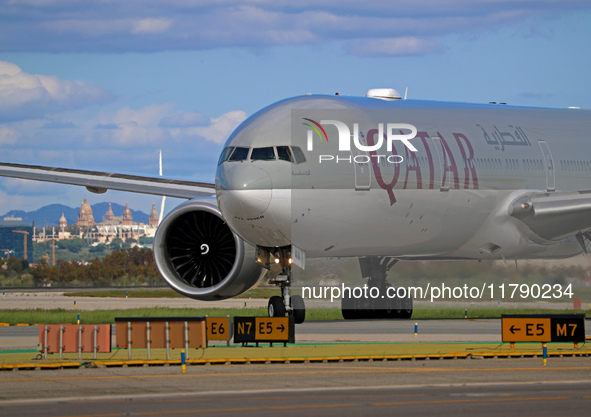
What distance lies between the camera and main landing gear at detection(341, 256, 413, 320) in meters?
28.0

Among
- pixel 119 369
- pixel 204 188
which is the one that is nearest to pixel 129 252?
pixel 204 188

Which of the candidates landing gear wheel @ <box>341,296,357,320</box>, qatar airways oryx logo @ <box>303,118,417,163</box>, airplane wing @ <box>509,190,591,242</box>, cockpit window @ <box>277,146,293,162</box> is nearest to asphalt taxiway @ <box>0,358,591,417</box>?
cockpit window @ <box>277,146,293,162</box>

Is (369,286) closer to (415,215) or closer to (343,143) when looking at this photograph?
(415,215)

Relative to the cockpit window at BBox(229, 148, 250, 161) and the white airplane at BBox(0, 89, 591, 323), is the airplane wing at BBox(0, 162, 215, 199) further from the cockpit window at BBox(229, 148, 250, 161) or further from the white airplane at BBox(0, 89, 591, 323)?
the cockpit window at BBox(229, 148, 250, 161)

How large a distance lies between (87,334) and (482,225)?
33.9 feet

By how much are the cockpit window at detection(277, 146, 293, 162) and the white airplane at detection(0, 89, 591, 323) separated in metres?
0.03

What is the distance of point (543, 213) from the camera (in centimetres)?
2688

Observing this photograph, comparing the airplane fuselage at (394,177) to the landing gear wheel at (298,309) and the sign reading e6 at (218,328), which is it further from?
the sign reading e6 at (218,328)

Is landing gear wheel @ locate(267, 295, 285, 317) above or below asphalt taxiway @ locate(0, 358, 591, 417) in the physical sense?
above

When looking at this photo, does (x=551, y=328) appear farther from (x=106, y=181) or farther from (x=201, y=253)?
(x=106, y=181)

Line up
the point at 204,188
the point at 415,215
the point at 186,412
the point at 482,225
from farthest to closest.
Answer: the point at 204,188
the point at 482,225
the point at 415,215
the point at 186,412

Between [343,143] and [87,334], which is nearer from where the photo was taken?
[87,334]

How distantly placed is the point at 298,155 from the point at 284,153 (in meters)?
0.29

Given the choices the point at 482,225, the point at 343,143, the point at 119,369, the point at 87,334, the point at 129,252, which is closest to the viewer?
the point at 119,369
